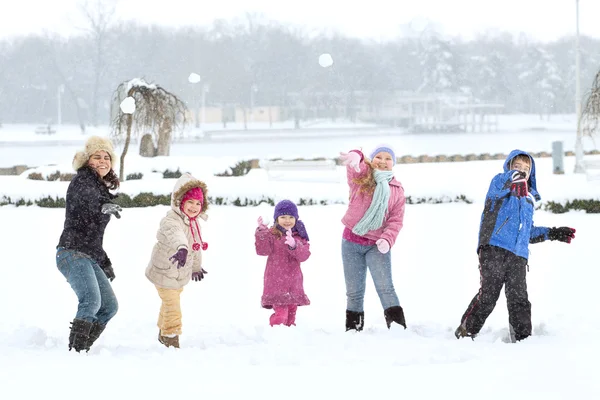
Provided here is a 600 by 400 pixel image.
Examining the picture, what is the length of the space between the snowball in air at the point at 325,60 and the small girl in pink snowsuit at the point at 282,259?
78651mm

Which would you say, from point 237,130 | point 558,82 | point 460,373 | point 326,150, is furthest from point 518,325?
point 558,82

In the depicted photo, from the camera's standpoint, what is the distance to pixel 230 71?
8262cm

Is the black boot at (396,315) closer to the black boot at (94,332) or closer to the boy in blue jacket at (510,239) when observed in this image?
the boy in blue jacket at (510,239)

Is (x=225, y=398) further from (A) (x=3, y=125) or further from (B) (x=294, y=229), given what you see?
(A) (x=3, y=125)

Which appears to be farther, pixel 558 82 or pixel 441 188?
pixel 558 82

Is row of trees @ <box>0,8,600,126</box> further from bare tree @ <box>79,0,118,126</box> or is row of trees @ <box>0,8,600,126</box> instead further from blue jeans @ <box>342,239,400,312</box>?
blue jeans @ <box>342,239,400,312</box>

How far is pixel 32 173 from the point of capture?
19.6 m

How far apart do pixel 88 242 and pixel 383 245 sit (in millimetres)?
1786

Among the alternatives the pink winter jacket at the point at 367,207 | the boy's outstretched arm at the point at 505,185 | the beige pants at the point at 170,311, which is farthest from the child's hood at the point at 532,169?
the beige pants at the point at 170,311

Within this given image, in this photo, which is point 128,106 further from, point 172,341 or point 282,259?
point 172,341

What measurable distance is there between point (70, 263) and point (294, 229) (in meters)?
1.55

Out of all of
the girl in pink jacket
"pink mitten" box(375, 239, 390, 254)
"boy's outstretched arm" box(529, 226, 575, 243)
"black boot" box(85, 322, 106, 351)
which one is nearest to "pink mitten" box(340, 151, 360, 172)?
the girl in pink jacket

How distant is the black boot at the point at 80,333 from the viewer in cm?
512

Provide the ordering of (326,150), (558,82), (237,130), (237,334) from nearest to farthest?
(237,334), (326,150), (237,130), (558,82)
